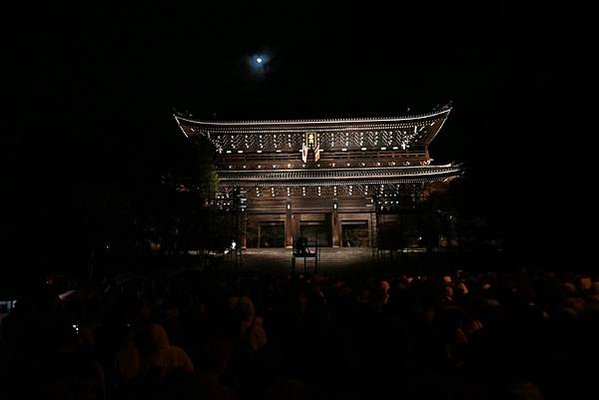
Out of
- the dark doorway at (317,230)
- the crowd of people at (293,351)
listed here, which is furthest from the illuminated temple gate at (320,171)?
the crowd of people at (293,351)

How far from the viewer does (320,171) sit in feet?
76.5

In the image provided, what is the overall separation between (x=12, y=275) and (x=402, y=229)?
532 inches

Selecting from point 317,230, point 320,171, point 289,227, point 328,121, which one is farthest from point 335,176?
point 289,227

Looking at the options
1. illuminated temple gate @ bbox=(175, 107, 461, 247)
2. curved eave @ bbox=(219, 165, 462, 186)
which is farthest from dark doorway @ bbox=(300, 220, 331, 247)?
curved eave @ bbox=(219, 165, 462, 186)

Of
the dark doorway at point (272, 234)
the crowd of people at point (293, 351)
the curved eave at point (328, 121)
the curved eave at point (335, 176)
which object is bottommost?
the crowd of people at point (293, 351)

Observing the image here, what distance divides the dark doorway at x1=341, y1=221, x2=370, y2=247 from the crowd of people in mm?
18637

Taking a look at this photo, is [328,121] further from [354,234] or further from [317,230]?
[354,234]

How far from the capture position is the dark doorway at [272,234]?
24.5 metres

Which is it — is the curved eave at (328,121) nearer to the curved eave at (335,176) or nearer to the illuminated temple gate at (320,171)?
the illuminated temple gate at (320,171)

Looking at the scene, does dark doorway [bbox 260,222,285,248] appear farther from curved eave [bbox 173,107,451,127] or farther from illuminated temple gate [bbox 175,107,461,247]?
curved eave [bbox 173,107,451,127]

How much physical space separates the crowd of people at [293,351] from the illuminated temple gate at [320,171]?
17.7m

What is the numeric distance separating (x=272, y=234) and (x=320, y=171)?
18.7 feet

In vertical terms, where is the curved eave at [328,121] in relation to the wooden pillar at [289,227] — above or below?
above

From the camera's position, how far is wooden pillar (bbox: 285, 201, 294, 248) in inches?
939
